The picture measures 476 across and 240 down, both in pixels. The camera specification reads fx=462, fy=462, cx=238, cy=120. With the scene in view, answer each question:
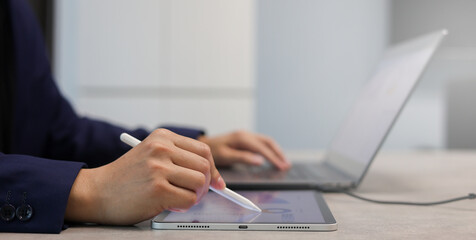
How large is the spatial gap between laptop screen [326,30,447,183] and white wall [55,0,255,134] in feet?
5.06

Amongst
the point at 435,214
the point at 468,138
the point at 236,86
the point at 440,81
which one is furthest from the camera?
the point at 440,81

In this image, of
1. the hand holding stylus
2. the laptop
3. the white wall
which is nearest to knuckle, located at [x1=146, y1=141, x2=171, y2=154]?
the hand holding stylus

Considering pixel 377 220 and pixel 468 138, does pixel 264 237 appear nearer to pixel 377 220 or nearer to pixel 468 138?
pixel 377 220

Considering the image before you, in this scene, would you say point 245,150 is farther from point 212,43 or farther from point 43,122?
point 212,43

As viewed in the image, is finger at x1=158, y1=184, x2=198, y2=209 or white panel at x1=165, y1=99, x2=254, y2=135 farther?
white panel at x1=165, y1=99, x2=254, y2=135

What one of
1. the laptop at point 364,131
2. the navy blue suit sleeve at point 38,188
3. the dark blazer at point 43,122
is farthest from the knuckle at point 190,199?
the dark blazer at point 43,122

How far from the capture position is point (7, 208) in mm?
494

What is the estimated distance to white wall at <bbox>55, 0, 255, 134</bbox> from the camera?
261cm

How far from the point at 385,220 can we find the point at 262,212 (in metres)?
0.14

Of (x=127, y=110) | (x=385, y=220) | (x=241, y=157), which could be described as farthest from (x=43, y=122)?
(x=127, y=110)

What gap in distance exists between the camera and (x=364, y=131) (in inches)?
34.8

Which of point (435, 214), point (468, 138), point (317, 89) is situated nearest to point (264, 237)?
point (435, 214)

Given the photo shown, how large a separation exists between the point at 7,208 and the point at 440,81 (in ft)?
10.8

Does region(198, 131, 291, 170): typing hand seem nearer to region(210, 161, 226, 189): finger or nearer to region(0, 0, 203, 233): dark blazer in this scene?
Answer: region(0, 0, 203, 233): dark blazer
